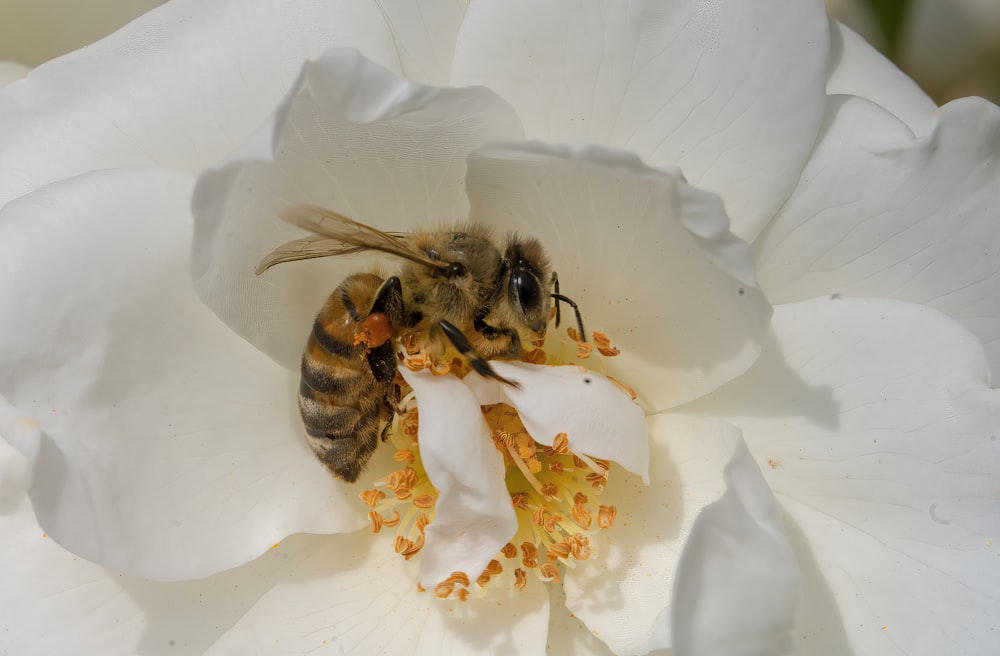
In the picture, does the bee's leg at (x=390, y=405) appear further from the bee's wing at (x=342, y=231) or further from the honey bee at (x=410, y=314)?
the bee's wing at (x=342, y=231)

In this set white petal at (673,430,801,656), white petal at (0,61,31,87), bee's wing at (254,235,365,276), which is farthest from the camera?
white petal at (0,61,31,87)

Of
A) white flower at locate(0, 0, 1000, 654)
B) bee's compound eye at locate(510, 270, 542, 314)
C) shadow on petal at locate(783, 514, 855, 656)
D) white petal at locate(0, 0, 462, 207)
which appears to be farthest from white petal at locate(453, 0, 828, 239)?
shadow on petal at locate(783, 514, 855, 656)

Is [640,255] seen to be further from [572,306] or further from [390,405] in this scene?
[390,405]

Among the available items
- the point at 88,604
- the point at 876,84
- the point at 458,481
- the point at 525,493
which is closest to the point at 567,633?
the point at 525,493

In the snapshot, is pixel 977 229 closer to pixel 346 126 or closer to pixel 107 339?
pixel 346 126

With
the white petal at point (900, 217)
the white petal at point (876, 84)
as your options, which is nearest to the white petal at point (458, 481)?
the white petal at point (900, 217)

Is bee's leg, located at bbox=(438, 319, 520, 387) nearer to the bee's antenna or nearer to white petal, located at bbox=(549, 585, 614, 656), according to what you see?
the bee's antenna

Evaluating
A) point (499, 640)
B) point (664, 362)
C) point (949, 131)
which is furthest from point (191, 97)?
point (949, 131)
